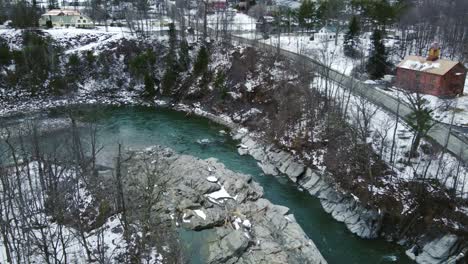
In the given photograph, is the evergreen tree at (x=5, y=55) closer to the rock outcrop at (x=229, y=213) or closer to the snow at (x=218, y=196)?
the rock outcrop at (x=229, y=213)

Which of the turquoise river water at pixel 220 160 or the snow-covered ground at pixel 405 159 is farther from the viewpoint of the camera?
the snow-covered ground at pixel 405 159

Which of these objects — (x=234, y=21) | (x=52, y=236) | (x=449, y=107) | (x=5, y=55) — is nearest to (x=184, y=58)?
(x=5, y=55)

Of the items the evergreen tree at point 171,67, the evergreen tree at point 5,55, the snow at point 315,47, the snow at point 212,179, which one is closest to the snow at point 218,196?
the snow at point 212,179

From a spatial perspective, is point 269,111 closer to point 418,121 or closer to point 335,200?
point 335,200

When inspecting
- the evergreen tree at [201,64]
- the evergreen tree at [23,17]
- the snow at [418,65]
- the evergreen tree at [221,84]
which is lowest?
the evergreen tree at [221,84]

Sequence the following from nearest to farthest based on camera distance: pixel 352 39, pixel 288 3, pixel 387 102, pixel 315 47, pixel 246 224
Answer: pixel 246 224
pixel 387 102
pixel 352 39
pixel 315 47
pixel 288 3

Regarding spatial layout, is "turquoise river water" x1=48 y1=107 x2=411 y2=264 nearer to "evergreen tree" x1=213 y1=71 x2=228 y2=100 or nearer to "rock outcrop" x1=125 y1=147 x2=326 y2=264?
"rock outcrop" x1=125 y1=147 x2=326 y2=264
